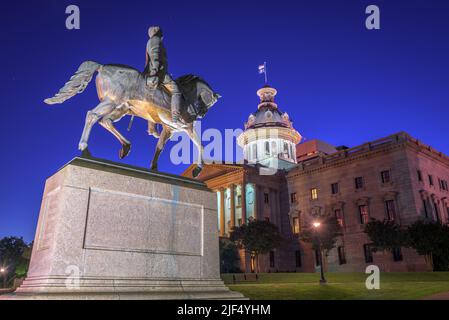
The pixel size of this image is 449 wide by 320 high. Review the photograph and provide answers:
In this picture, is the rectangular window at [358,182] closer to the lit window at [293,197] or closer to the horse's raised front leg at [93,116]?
the lit window at [293,197]

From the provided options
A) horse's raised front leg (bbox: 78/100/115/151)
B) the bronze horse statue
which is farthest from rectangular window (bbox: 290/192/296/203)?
horse's raised front leg (bbox: 78/100/115/151)

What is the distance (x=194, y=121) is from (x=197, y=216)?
3070mm

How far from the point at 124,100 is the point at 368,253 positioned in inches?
1858

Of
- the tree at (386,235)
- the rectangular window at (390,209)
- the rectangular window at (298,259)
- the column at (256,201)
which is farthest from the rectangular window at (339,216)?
the column at (256,201)

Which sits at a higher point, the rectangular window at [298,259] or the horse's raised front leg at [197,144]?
the horse's raised front leg at [197,144]

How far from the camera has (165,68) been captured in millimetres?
10422

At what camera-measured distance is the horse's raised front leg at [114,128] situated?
9711mm

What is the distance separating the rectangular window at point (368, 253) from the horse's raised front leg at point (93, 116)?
46.8 m

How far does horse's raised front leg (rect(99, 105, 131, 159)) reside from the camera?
9711 mm

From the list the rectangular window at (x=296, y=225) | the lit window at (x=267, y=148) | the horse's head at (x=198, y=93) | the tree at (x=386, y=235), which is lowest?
the tree at (x=386, y=235)

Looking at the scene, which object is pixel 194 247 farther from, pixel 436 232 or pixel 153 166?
pixel 436 232

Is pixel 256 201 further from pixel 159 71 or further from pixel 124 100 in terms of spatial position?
pixel 124 100

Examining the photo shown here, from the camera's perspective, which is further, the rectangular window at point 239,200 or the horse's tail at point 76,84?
the rectangular window at point 239,200
